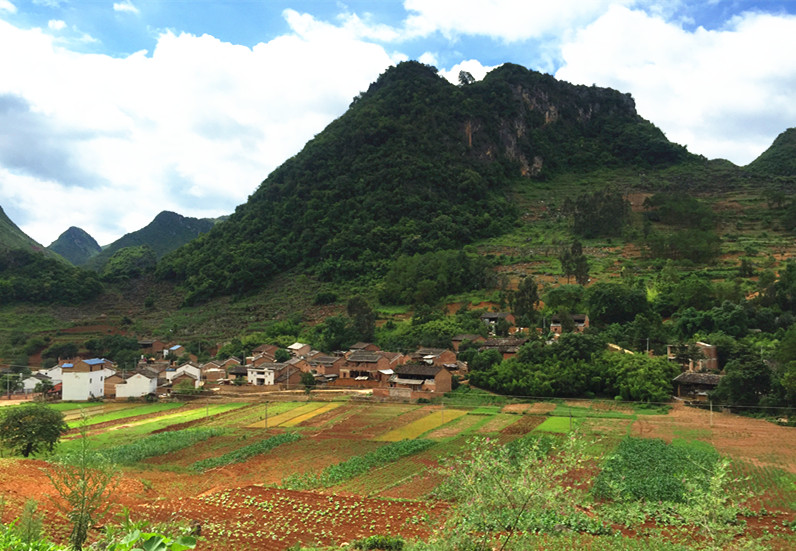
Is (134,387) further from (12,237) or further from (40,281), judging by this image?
(12,237)

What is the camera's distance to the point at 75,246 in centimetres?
16700

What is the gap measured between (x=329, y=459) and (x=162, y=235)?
147 meters

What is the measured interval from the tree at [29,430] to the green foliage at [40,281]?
64.0m

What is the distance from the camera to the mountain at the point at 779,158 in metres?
126

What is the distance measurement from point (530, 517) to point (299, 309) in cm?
6897

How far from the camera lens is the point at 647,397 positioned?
115ft

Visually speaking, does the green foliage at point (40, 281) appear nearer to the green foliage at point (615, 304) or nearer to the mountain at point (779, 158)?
the green foliage at point (615, 304)

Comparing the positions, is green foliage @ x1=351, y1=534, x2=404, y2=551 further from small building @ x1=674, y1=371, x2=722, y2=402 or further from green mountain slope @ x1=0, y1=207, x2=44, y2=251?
green mountain slope @ x1=0, y1=207, x2=44, y2=251

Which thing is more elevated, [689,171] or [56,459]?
[689,171]

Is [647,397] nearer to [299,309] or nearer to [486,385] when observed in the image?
[486,385]

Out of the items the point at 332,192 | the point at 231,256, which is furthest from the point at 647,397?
the point at 332,192

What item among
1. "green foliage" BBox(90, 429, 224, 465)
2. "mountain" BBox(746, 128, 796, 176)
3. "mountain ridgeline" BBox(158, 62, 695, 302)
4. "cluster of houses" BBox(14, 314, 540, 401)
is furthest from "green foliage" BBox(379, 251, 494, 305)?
"mountain" BBox(746, 128, 796, 176)

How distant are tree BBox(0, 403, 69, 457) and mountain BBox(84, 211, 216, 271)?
12240cm

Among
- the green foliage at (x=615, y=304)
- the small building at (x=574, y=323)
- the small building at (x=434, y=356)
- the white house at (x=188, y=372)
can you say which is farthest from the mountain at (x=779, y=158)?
the white house at (x=188, y=372)
